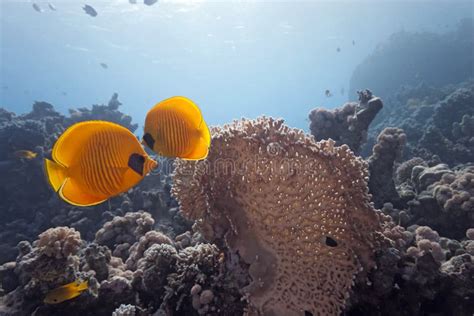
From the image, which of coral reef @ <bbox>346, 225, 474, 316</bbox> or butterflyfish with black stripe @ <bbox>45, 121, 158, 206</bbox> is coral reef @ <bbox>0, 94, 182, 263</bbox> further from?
butterflyfish with black stripe @ <bbox>45, 121, 158, 206</bbox>

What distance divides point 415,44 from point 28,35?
54863 millimetres

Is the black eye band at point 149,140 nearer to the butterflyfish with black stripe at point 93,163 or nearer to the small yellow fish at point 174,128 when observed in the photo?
the small yellow fish at point 174,128

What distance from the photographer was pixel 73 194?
1.70 m

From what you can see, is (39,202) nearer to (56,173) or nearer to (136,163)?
(56,173)

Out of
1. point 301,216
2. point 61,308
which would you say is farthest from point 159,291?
point 301,216

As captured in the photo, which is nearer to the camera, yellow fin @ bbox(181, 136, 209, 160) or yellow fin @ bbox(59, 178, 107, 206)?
yellow fin @ bbox(59, 178, 107, 206)

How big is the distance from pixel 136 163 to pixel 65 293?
10.6ft

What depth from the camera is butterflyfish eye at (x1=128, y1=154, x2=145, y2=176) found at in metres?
1.74

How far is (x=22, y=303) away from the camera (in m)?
4.30

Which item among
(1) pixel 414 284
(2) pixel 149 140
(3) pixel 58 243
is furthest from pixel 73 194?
(1) pixel 414 284

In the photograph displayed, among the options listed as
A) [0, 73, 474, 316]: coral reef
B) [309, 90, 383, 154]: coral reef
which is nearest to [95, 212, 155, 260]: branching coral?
[0, 73, 474, 316]: coral reef

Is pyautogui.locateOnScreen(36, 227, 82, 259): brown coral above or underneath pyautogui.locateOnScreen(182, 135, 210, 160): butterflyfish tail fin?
underneath

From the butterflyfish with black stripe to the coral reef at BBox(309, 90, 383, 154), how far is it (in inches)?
293

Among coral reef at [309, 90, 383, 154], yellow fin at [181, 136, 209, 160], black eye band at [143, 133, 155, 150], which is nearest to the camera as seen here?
black eye band at [143, 133, 155, 150]
